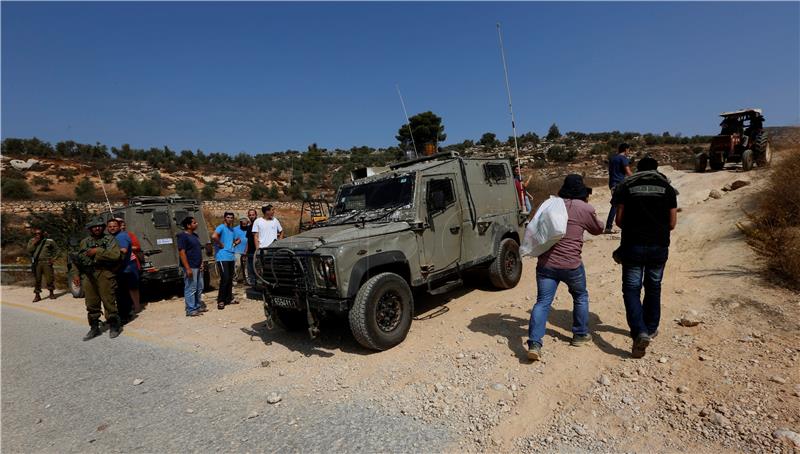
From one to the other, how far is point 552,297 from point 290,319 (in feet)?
11.2

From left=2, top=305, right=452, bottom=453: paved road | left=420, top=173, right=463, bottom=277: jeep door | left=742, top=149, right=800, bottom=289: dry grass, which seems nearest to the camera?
left=2, top=305, right=452, bottom=453: paved road

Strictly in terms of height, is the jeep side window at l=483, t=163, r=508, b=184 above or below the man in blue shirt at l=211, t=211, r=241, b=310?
above

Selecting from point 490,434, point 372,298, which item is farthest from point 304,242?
point 490,434

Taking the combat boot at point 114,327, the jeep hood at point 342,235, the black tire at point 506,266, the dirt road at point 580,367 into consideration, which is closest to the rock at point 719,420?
the dirt road at point 580,367

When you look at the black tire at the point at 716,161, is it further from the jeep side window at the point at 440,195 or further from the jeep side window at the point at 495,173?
the jeep side window at the point at 440,195

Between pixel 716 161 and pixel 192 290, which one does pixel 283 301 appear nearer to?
pixel 192 290

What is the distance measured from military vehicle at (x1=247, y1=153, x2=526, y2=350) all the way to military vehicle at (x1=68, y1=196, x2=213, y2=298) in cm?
451

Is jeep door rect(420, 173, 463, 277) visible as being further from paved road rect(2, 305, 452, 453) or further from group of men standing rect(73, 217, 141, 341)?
group of men standing rect(73, 217, 141, 341)

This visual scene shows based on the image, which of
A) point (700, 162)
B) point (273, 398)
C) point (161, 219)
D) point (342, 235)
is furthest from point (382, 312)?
point (700, 162)

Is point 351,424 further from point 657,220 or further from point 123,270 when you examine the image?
point 123,270

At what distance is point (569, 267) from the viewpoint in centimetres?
378

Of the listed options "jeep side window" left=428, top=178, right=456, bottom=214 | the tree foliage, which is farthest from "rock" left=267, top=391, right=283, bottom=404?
the tree foliage

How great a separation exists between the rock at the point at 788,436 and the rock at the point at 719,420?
0.22 meters

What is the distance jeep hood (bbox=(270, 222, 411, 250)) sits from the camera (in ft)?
14.5
